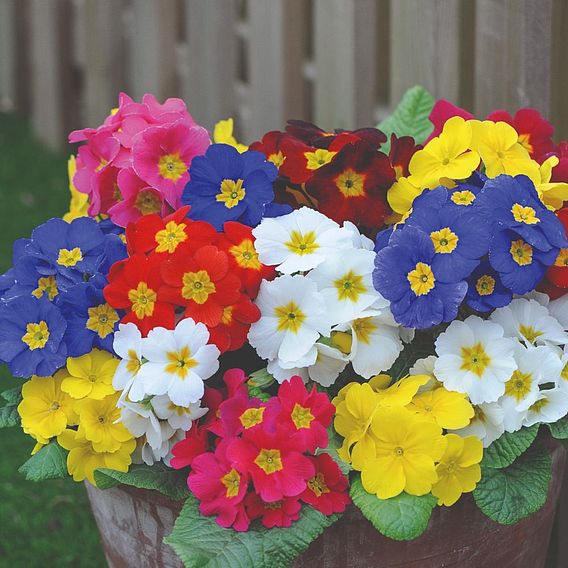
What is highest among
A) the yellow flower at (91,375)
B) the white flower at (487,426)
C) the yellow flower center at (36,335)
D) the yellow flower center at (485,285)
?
the yellow flower center at (485,285)

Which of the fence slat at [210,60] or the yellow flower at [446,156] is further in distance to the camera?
the fence slat at [210,60]

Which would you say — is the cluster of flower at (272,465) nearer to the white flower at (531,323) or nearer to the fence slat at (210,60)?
the white flower at (531,323)

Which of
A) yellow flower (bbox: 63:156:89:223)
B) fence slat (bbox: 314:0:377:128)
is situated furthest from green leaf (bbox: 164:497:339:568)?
fence slat (bbox: 314:0:377:128)

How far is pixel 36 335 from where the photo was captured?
4.89 feet

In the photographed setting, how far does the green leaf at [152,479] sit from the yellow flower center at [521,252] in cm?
51

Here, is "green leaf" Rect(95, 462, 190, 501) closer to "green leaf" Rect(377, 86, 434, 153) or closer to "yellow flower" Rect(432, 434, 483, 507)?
"yellow flower" Rect(432, 434, 483, 507)

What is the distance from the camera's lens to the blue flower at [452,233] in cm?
136

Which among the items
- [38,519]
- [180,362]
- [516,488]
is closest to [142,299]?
[180,362]

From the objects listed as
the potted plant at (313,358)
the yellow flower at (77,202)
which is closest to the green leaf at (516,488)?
the potted plant at (313,358)

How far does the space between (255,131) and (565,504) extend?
1785mm

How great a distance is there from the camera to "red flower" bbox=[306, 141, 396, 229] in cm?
153

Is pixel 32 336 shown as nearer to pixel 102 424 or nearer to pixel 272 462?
pixel 102 424

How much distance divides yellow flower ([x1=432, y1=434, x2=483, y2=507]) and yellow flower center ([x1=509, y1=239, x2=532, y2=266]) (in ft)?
0.77

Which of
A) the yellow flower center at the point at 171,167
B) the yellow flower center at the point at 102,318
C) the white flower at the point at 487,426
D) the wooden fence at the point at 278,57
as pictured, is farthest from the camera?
the wooden fence at the point at 278,57
